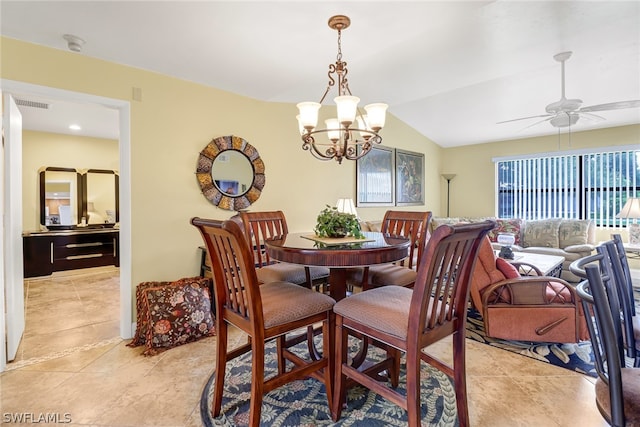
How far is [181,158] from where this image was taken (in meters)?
3.03

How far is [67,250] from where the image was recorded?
501 centimetres

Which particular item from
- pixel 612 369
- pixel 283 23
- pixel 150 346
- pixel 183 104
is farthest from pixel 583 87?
pixel 150 346

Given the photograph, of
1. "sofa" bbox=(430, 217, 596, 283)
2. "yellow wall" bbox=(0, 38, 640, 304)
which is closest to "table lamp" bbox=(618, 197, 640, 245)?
"sofa" bbox=(430, 217, 596, 283)

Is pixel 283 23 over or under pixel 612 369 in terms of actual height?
over

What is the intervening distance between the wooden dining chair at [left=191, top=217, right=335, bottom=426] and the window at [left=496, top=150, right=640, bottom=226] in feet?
18.6

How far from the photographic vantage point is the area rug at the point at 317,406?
1696 mm

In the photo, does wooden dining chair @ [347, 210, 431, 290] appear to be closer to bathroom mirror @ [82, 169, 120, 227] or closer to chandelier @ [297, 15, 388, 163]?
chandelier @ [297, 15, 388, 163]

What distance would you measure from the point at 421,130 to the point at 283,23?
430 cm

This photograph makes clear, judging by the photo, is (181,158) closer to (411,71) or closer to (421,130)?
(411,71)

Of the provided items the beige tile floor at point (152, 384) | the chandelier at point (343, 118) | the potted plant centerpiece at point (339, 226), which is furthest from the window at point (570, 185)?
the potted plant centerpiece at point (339, 226)

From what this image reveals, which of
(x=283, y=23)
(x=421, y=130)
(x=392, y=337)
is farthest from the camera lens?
(x=421, y=130)

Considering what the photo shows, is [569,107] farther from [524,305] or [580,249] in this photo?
[580,249]

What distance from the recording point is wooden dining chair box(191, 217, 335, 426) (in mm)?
1449

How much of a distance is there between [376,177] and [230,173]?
253 cm
